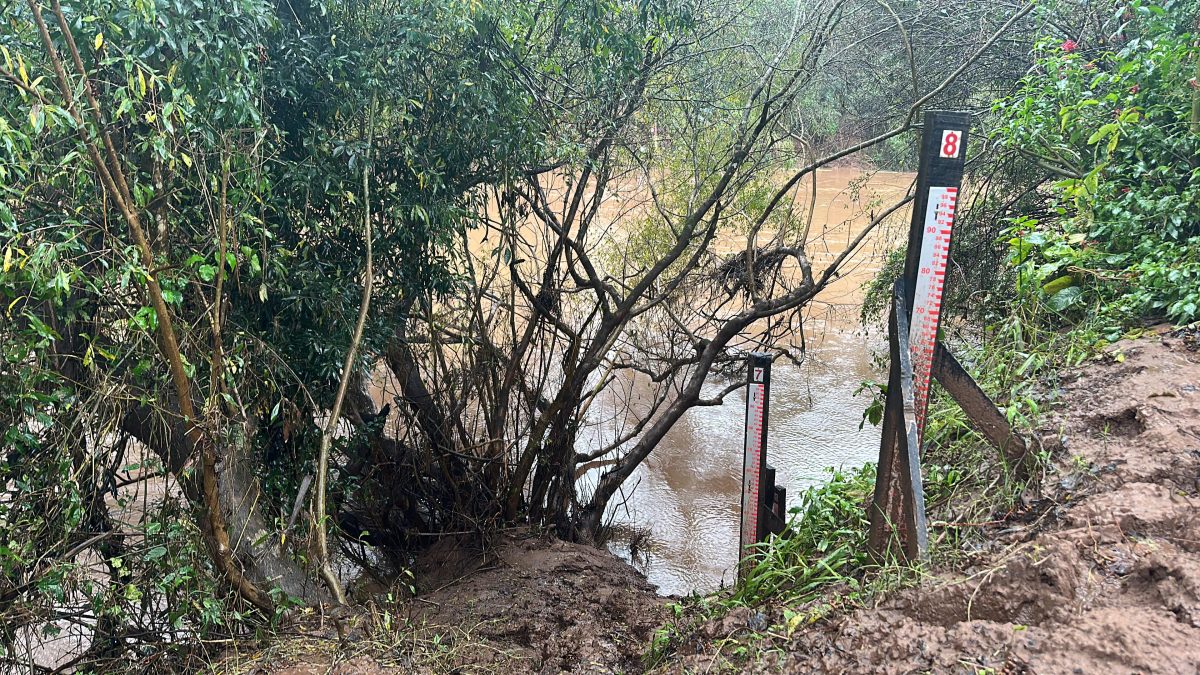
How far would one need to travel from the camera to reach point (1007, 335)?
166 inches

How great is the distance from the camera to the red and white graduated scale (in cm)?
299

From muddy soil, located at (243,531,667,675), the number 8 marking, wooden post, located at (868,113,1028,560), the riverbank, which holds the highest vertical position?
the number 8 marking

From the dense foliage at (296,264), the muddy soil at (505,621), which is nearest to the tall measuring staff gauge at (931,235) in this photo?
the dense foliage at (296,264)

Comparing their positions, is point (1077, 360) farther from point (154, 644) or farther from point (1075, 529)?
point (154, 644)

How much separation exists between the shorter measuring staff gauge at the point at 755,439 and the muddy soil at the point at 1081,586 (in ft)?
5.99

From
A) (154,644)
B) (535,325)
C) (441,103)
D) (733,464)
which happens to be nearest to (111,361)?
(154,644)

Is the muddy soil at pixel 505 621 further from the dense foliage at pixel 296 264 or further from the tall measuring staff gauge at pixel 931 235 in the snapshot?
the tall measuring staff gauge at pixel 931 235

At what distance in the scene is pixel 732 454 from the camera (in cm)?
941

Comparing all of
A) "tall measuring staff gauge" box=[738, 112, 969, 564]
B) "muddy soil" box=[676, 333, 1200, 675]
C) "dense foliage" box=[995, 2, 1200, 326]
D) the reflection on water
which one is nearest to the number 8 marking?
"tall measuring staff gauge" box=[738, 112, 969, 564]

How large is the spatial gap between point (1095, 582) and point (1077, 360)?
1.63 metres

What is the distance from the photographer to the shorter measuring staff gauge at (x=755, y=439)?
474 centimetres

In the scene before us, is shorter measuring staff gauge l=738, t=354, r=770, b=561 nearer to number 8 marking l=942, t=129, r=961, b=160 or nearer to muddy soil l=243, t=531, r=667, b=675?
muddy soil l=243, t=531, r=667, b=675

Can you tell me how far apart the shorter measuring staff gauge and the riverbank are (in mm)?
1199

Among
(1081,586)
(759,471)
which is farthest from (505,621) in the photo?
(1081,586)
